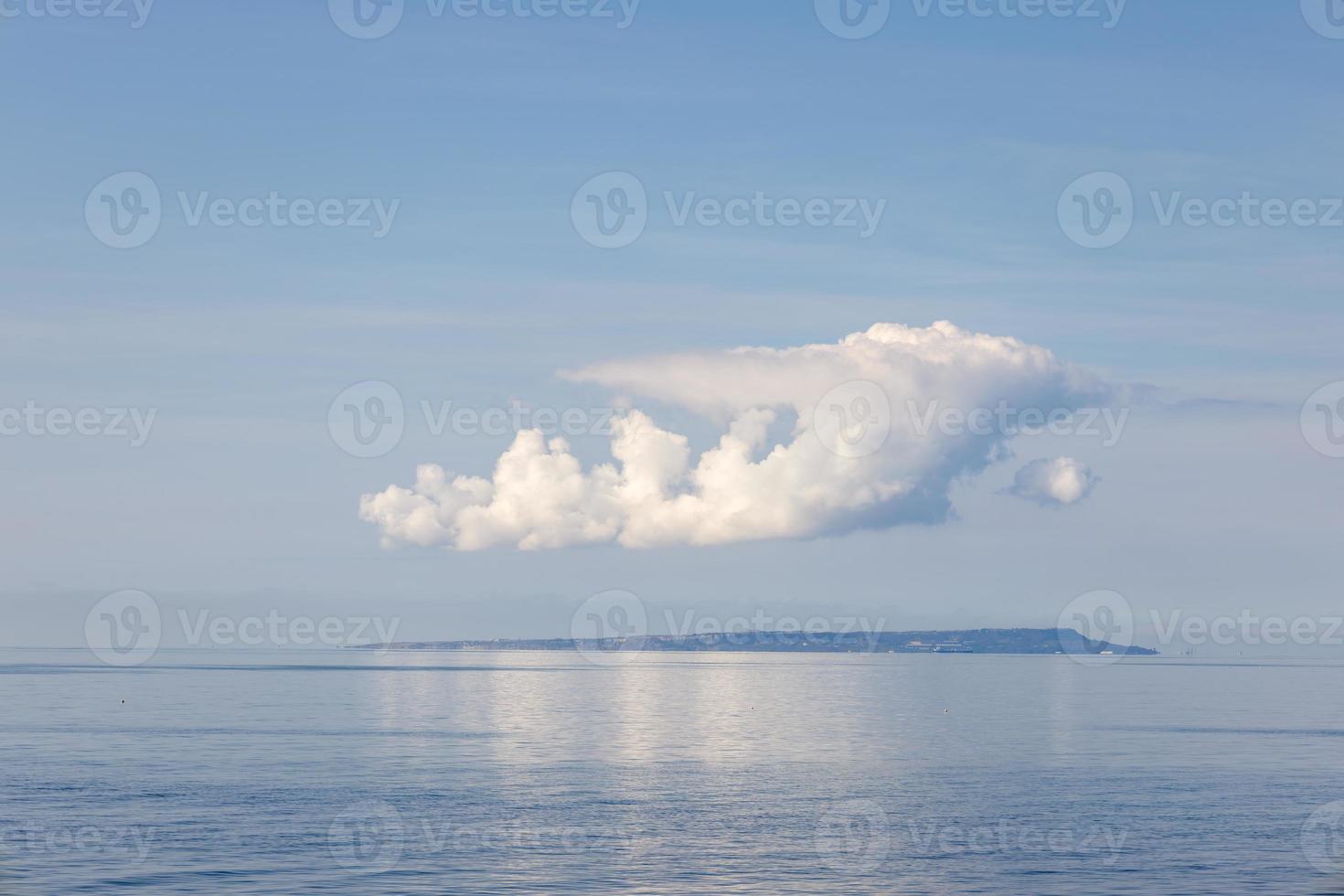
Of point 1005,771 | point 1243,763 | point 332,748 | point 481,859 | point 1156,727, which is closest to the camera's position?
point 481,859

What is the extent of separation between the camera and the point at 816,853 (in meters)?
75.9

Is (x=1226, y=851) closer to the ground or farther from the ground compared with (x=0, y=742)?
closer to the ground

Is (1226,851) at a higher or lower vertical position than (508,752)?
lower

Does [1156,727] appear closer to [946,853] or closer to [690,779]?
[690,779]

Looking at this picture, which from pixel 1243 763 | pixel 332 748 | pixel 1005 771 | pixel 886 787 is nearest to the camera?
pixel 886 787

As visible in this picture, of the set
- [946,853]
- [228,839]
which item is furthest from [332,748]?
[946,853]

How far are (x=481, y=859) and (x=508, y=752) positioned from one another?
189ft

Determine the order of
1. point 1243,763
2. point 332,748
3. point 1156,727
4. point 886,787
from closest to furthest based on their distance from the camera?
1. point 886,787
2. point 1243,763
3. point 332,748
4. point 1156,727

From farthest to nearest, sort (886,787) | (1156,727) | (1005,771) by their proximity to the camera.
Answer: (1156,727), (1005,771), (886,787)

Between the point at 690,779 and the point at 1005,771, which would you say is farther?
the point at 1005,771

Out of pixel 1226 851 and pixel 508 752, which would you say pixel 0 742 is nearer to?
pixel 508 752

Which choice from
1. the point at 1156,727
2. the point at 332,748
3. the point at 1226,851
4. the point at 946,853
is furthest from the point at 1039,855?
the point at 1156,727

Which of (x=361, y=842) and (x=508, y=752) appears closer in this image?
(x=361, y=842)

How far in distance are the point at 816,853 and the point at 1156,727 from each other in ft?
363
